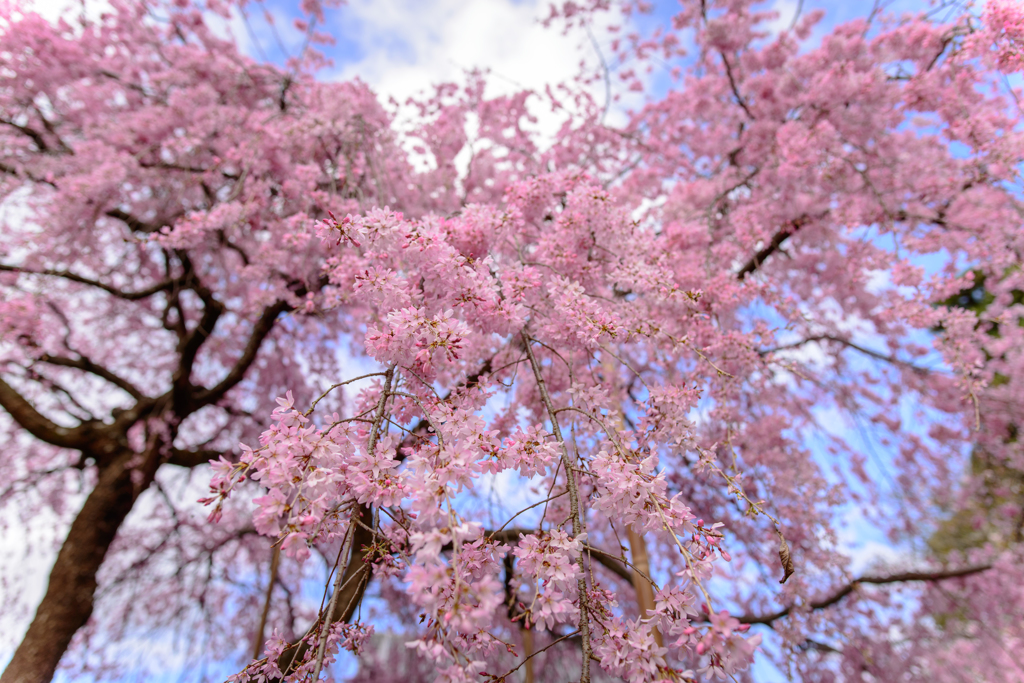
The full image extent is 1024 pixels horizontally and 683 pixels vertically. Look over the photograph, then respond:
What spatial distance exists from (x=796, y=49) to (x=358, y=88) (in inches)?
190

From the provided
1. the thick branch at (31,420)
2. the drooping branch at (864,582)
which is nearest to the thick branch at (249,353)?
the thick branch at (31,420)

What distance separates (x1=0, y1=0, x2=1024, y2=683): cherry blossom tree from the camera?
1.44 m

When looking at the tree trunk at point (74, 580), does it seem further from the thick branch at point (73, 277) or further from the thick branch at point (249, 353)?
the thick branch at point (73, 277)

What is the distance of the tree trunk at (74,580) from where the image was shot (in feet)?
11.7

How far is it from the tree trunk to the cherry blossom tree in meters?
0.02

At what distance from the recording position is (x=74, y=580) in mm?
3998

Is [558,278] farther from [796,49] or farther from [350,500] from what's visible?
[796,49]

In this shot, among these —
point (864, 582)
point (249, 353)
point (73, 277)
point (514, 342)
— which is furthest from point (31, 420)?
point (864, 582)

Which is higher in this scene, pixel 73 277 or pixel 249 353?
pixel 73 277

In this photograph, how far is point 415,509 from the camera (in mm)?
1267

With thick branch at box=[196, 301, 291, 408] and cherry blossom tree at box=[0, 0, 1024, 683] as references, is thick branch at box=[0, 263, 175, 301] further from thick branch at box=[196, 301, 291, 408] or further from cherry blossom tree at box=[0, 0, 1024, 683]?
thick branch at box=[196, 301, 291, 408]

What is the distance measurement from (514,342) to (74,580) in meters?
4.67

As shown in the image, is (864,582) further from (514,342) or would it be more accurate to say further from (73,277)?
(73,277)

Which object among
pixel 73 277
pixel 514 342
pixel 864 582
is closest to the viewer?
pixel 514 342
